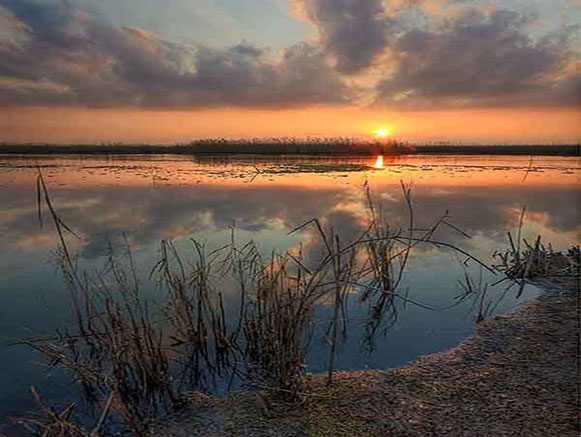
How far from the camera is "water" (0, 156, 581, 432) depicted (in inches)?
269

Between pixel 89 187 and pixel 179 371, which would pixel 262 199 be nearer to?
pixel 89 187

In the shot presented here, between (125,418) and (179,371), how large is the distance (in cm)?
155

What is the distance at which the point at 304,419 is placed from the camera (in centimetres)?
467

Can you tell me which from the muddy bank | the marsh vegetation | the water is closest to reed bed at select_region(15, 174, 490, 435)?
the marsh vegetation

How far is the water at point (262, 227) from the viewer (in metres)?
6.83

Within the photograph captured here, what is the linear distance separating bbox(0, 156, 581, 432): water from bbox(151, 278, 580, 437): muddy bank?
743 millimetres

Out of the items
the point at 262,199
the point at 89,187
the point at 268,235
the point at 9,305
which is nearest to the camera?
the point at 9,305

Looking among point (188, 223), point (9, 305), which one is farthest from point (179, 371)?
point (188, 223)

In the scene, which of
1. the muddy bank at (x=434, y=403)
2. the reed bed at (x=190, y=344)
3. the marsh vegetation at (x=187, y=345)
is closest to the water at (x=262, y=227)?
the marsh vegetation at (x=187, y=345)

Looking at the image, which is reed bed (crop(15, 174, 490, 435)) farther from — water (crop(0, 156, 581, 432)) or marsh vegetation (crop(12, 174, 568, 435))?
water (crop(0, 156, 581, 432))

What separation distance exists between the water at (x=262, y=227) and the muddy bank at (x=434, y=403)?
743mm

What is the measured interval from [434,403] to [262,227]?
30.8ft

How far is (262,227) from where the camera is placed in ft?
45.5

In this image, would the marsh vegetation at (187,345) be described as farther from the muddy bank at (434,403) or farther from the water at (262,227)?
the water at (262,227)
